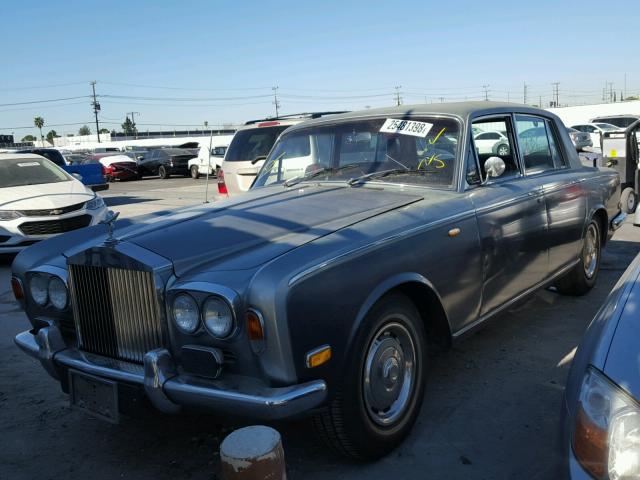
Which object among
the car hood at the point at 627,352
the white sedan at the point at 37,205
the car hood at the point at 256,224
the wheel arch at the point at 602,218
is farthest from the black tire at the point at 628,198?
the white sedan at the point at 37,205

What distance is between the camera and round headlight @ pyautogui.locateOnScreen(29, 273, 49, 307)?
316 centimetres

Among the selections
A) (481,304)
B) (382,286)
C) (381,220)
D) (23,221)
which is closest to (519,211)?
(481,304)

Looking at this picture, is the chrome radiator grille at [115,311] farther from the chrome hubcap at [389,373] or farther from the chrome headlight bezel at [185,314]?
the chrome hubcap at [389,373]

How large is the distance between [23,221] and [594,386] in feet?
26.5

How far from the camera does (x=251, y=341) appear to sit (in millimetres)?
2402

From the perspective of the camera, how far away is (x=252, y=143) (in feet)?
29.4

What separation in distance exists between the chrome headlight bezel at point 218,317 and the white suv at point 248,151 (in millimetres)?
6318

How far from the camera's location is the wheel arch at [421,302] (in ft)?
8.83

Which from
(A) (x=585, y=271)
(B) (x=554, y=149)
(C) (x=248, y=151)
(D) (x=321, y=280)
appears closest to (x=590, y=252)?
(A) (x=585, y=271)

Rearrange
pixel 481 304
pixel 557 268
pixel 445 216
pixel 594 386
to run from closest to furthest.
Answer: pixel 594 386 → pixel 445 216 → pixel 481 304 → pixel 557 268

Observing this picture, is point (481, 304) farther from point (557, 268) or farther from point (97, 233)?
point (97, 233)

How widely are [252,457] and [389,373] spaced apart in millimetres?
1028

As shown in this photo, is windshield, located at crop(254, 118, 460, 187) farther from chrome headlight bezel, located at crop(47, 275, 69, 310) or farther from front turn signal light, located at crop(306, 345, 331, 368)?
chrome headlight bezel, located at crop(47, 275, 69, 310)

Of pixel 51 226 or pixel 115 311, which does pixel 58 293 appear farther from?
pixel 51 226
